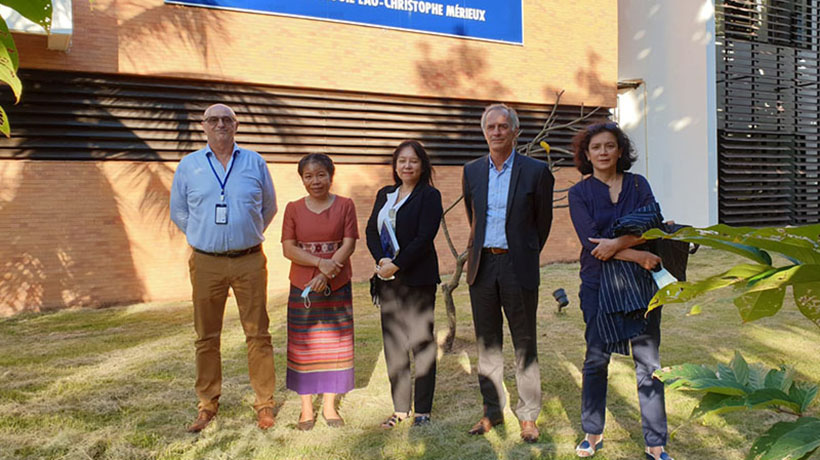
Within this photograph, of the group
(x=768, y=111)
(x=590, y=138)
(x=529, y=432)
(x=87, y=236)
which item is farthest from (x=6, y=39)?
(x=768, y=111)

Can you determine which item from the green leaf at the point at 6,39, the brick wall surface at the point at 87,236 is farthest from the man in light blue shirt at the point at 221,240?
the brick wall surface at the point at 87,236

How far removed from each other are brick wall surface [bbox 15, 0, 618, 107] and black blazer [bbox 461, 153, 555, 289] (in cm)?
725

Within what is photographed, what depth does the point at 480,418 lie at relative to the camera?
14.3 ft

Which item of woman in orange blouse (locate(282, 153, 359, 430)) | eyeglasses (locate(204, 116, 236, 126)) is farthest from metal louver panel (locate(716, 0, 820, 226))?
eyeglasses (locate(204, 116, 236, 126))

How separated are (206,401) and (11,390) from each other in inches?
86.3

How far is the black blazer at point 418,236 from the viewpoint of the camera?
13.4ft

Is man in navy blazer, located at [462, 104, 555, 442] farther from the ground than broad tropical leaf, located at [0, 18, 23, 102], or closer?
closer

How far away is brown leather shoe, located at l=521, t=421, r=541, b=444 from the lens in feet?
12.7

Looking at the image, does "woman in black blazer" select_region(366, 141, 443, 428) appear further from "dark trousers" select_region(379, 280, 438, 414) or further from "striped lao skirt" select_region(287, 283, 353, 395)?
"striped lao skirt" select_region(287, 283, 353, 395)

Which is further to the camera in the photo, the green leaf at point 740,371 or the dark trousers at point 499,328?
the dark trousers at point 499,328

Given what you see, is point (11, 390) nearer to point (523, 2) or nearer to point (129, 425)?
point (129, 425)

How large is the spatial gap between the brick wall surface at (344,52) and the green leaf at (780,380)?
989 centimetres

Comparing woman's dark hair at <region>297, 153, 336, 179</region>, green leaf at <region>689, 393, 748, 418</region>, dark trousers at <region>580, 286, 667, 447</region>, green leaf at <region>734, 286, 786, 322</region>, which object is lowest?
dark trousers at <region>580, 286, 667, 447</region>

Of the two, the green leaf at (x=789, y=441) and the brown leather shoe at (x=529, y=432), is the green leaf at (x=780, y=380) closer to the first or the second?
the green leaf at (x=789, y=441)
